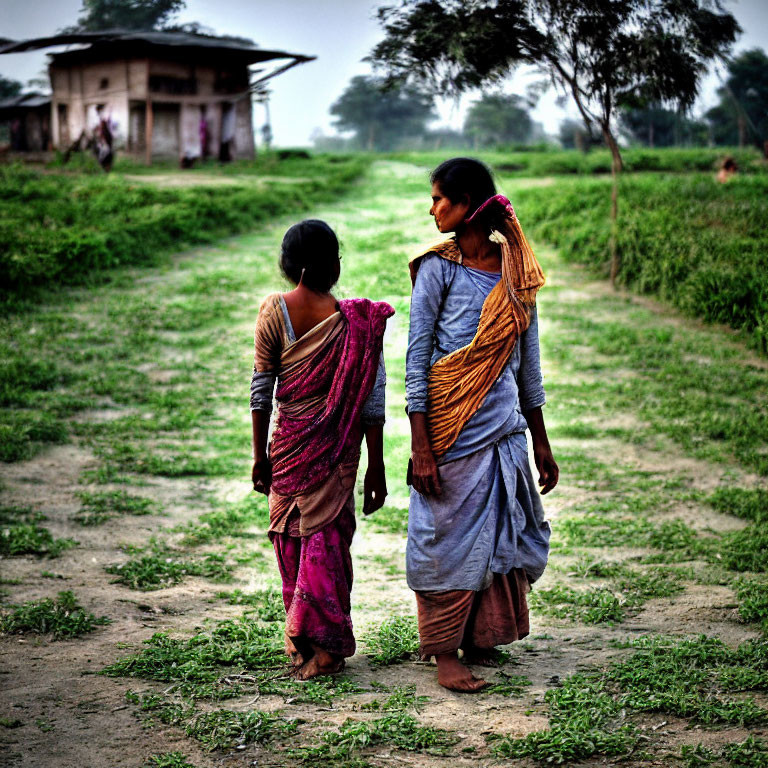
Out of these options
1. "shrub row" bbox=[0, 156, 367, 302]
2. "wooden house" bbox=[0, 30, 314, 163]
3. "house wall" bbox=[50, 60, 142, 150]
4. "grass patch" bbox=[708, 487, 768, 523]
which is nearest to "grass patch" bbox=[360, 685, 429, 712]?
"grass patch" bbox=[708, 487, 768, 523]

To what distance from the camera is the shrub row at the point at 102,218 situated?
1168 cm

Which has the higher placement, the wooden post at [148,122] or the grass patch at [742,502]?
the wooden post at [148,122]

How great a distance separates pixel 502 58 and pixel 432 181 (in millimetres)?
10004

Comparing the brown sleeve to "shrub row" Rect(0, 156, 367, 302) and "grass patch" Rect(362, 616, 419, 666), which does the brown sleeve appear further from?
"shrub row" Rect(0, 156, 367, 302)

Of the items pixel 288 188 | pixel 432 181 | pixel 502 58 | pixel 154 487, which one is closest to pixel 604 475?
pixel 154 487

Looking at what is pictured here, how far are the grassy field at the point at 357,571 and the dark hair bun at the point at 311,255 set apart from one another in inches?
57.9

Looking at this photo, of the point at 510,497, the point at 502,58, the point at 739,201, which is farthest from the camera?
the point at 739,201

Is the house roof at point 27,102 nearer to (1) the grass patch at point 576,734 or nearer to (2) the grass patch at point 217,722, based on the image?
(2) the grass patch at point 217,722

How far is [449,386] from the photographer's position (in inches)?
130

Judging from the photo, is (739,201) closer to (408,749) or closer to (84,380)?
(84,380)

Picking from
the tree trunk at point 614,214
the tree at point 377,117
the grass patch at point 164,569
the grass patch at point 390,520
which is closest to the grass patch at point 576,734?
the grass patch at point 164,569

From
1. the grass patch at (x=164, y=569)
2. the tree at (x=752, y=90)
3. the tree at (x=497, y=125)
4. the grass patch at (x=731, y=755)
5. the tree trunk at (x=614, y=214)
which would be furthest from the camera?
the tree at (x=497, y=125)

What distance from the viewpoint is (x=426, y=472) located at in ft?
10.8

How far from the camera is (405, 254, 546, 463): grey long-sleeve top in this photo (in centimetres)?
330
